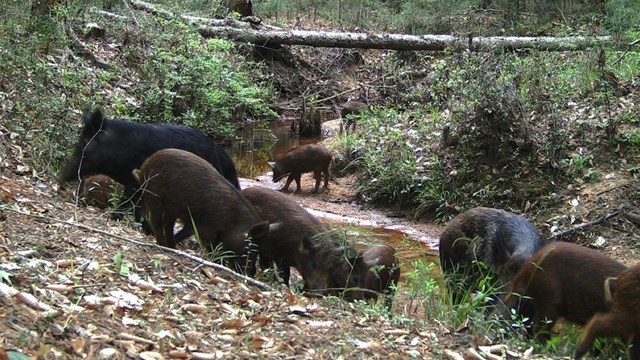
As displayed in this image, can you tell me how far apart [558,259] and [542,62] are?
750 cm

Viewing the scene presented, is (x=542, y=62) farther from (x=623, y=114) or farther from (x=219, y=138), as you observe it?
(x=219, y=138)

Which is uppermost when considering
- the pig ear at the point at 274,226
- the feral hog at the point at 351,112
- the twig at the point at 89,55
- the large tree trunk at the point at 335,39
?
the large tree trunk at the point at 335,39

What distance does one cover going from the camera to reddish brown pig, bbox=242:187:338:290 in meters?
7.13

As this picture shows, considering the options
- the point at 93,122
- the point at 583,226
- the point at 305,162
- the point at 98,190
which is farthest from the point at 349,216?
the point at 93,122

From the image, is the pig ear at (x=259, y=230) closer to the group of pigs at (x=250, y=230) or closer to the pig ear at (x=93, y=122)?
the group of pigs at (x=250, y=230)

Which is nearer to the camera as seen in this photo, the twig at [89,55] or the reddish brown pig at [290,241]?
the reddish brown pig at [290,241]

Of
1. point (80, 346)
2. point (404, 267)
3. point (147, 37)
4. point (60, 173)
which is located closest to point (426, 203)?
point (404, 267)

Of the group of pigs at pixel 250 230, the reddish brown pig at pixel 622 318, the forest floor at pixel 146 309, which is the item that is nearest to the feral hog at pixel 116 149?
the group of pigs at pixel 250 230

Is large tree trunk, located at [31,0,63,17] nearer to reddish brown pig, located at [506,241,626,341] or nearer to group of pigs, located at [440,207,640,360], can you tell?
group of pigs, located at [440,207,640,360]

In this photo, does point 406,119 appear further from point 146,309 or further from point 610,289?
point 146,309

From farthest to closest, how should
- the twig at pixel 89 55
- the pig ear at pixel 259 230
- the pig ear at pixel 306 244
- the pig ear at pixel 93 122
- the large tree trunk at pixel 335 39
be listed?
1. the large tree trunk at pixel 335 39
2. the twig at pixel 89 55
3. the pig ear at pixel 93 122
4. the pig ear at pixel 306 244
5. the pig ear at pixel 259 230

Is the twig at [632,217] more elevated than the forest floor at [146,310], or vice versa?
the forest floor at [146,310]

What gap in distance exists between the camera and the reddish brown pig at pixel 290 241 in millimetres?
7133

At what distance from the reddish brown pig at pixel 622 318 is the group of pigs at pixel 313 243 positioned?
95 mm
